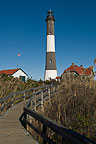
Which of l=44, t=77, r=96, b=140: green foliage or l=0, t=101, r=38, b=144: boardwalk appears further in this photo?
l=44, t=77, r=96, b=140: green foliage

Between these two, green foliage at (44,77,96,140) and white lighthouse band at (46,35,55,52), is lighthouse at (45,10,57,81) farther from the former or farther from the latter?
green foliage at (44,77,96,140)

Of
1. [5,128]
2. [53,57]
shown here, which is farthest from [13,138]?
[53,57]

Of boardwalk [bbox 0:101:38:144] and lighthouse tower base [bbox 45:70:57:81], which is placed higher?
lighthouse tower base [bbox 45:70:57:81]

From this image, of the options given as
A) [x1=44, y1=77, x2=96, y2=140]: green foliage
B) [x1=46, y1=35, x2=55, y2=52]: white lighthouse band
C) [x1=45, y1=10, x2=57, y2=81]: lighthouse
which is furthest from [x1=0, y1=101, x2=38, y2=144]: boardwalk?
[x1=46, y1=35, x2=55, y2=52]: white lighthouse band

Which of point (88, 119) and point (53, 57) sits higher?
point (53, 57)

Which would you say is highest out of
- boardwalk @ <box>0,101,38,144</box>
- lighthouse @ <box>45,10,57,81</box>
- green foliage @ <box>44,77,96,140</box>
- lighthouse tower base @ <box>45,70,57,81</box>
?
lighthouse @ <box>45,10,57,81</box>

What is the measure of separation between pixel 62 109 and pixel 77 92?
2.51 feet

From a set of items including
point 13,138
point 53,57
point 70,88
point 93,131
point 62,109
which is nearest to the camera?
point 13,138

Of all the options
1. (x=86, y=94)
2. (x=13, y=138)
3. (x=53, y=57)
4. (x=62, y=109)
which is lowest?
(x=13, y=138)

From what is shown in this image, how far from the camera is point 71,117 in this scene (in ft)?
21.6

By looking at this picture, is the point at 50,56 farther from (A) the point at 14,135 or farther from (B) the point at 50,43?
(A) the point at 14,135

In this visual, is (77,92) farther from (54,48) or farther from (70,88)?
→ (54,48)

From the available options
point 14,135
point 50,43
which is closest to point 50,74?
point 50,43

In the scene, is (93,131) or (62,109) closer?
(93,131)
